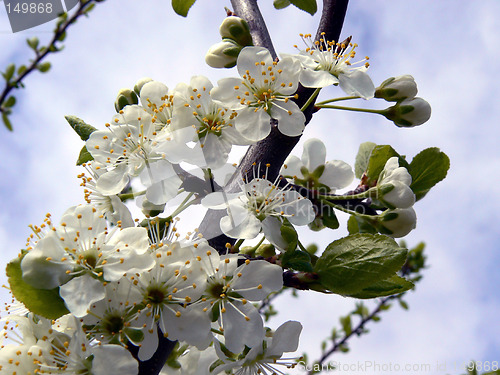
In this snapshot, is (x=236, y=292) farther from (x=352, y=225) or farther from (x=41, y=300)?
(x=352, y=225)

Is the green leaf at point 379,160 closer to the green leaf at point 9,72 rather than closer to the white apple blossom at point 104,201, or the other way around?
the white apple blossom at point 104,201

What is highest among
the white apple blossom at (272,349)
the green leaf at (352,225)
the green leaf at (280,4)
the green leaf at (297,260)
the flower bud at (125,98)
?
the green leaf at (280,4)

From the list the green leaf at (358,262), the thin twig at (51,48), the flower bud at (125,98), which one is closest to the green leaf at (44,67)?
the thin twig at (51,48)

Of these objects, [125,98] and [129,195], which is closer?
[129,195]

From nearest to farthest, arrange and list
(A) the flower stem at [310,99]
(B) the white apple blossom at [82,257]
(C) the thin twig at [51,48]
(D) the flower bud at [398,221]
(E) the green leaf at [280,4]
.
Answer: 1. (B) the white apple blossom at [82,257]
2. (A) the flower stem at [310,99]
3. (D) the flower bud at [398,221]
4. (E) the green leaf at [280,4]
5. (C) the thin twig at [51,48]

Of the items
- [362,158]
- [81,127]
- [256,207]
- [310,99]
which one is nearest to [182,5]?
[81,127]

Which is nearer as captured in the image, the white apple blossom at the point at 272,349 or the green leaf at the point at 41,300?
the green leaf at the point at 41,300

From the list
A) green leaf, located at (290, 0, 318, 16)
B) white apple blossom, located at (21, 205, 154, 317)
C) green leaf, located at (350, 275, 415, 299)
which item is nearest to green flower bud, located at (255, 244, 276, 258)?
green leaf, located at (350, 275, 415, 299)
